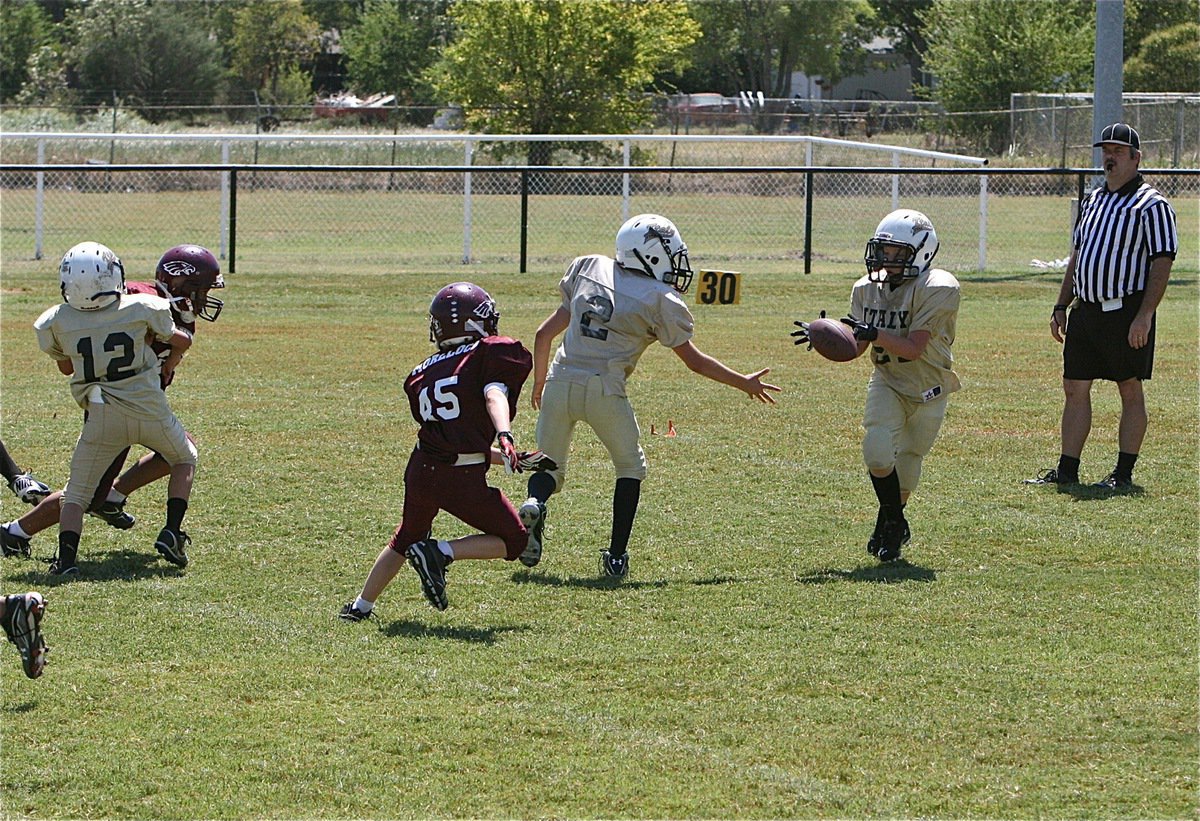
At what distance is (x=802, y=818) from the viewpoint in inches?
163

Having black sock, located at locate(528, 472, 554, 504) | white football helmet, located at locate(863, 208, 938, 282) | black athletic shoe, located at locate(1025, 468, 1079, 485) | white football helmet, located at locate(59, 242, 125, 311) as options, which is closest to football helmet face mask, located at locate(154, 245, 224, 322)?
white football helmet, located at locate(59, 242, 125, 311)

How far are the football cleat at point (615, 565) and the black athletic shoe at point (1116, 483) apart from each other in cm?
326

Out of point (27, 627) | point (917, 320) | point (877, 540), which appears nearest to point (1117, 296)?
point (917, 320)

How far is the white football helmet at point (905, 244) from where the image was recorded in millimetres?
6836

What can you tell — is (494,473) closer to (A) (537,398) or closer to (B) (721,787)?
(A) (537,398)

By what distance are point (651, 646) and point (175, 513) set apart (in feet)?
7.68

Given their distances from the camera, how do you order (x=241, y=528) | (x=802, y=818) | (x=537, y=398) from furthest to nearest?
(x=241, y=528) → (x=537, y=398) → (x=802, y=818)

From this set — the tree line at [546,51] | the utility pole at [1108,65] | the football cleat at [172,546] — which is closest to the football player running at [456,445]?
the football cleat at [172,546]

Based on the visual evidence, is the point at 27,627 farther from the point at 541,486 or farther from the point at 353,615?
the point at 541,486

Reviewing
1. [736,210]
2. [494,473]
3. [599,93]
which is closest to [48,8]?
[599,93]

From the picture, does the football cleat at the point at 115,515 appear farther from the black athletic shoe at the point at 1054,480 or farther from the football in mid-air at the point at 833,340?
the black athletic shoe at the point at 1054,480

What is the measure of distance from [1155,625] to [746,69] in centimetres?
6475

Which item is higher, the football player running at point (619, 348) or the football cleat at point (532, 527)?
the football player running at point (619, 348)

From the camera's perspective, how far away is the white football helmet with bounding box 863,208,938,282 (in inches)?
269
